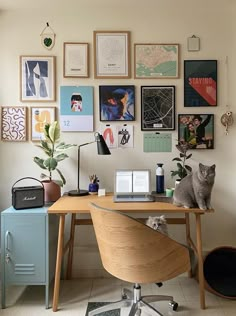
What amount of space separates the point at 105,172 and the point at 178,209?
901mm

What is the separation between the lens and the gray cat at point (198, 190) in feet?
7.22

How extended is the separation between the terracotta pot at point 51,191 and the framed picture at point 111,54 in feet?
3.45

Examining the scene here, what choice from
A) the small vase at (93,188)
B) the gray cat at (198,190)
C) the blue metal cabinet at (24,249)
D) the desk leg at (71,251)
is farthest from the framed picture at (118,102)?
the blue metal cabinet at (24,249)

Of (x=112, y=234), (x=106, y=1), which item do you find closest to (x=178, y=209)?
(x=112, y=234)

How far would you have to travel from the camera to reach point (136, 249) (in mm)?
1778

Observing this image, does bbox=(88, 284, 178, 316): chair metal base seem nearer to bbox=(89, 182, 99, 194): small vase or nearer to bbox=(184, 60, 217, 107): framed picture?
bbox=(89, 182, 99, 194): small vase

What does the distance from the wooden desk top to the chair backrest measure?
35 centimetres

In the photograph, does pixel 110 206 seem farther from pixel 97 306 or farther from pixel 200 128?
pixel 200 128

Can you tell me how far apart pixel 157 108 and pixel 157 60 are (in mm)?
432

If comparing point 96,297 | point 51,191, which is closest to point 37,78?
point 51,191

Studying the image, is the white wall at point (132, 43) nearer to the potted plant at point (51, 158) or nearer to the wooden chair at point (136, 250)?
the potted plant at point (51, 158)

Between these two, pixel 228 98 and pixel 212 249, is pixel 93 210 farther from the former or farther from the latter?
pixel 228 98

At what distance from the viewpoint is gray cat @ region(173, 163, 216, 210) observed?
2.20m

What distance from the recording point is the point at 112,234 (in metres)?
1.81
